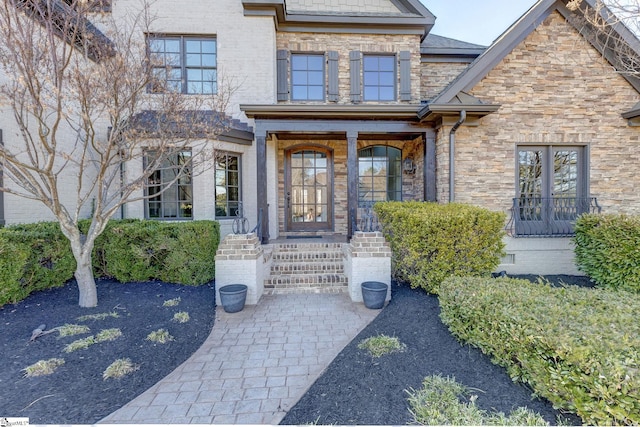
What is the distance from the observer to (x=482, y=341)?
8.89 feet

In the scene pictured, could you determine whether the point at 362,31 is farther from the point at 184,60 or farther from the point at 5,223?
the point at 5,223

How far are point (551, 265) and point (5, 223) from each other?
10.2m

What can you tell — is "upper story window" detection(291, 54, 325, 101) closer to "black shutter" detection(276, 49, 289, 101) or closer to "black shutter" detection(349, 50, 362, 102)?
"black shutter" detection(276, 49, 289, 101)

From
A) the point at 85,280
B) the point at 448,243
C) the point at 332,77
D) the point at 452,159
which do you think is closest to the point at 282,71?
the point at 332,77

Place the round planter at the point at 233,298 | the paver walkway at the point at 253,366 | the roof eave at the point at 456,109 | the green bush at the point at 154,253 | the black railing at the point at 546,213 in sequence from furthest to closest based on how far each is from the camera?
the black railing at the point at 546,213
the roof eave at the point at 456,109
the green bush at the point at 154,253
the round planter at the point at 233,298
the paver walkway at the point at 253,366

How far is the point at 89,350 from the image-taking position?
2.94m

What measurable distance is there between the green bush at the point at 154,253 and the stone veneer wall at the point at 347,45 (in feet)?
16.9

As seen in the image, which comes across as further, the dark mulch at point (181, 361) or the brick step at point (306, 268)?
the brick step at point (306, 268)

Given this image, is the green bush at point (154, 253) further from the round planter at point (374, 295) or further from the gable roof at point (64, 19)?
the round planter at point (374, 295)

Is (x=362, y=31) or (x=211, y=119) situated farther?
(x=362, y=31)

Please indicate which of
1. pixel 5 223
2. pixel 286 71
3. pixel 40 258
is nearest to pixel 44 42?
pixel 40 258

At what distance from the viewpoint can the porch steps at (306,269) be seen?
5039mm

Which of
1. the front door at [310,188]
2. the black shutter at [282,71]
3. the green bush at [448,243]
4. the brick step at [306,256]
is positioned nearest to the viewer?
the green bush at [448,243]

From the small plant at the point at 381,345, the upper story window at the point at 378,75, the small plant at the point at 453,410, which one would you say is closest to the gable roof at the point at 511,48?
the upper story window at the point at 378,75
